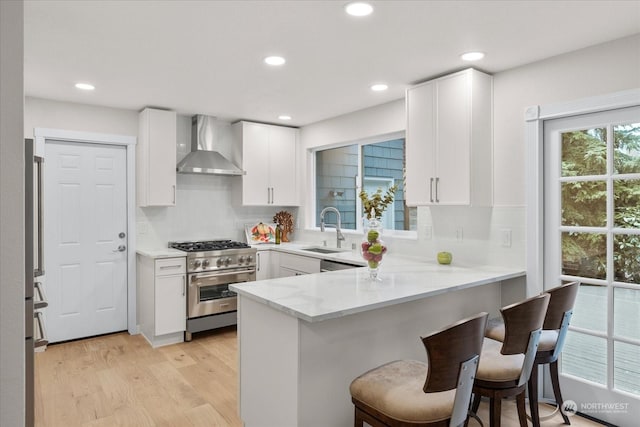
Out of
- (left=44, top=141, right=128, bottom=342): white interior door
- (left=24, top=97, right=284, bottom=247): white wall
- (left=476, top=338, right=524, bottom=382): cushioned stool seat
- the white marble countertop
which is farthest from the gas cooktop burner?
(left=476, top=338, right=524, bottom=382): cushioned stool seat

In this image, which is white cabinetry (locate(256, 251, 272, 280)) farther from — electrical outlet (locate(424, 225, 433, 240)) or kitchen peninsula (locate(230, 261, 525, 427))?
kitchen peninsula (locate(230, 261, 525, 427))

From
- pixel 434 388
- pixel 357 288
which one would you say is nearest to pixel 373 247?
pixel 357 288

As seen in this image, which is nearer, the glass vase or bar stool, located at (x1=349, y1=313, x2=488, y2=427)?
bar stool, located at (x1=349, y1=313, x2=488, y2=427)

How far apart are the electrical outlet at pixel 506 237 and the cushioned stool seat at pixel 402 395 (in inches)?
60.7

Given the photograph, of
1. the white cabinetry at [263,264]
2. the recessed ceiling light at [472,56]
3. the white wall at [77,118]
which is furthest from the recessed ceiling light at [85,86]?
the recessed ceiling light at [472,56]

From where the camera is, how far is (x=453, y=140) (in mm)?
3068

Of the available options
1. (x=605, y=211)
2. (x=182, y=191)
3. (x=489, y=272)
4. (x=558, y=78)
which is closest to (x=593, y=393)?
(x=489, y=272)

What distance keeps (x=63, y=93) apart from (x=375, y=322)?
350 centimetres

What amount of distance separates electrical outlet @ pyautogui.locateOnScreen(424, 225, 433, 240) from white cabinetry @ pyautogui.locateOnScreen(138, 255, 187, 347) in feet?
7.88

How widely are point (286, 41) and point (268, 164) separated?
256cm

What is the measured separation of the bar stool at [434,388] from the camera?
1.47m

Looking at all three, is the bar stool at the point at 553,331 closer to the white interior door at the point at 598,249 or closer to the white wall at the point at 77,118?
the white interior door at the point at 598,249

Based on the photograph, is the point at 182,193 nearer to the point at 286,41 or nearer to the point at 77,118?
the point at 77,118

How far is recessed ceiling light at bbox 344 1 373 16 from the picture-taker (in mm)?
2082
